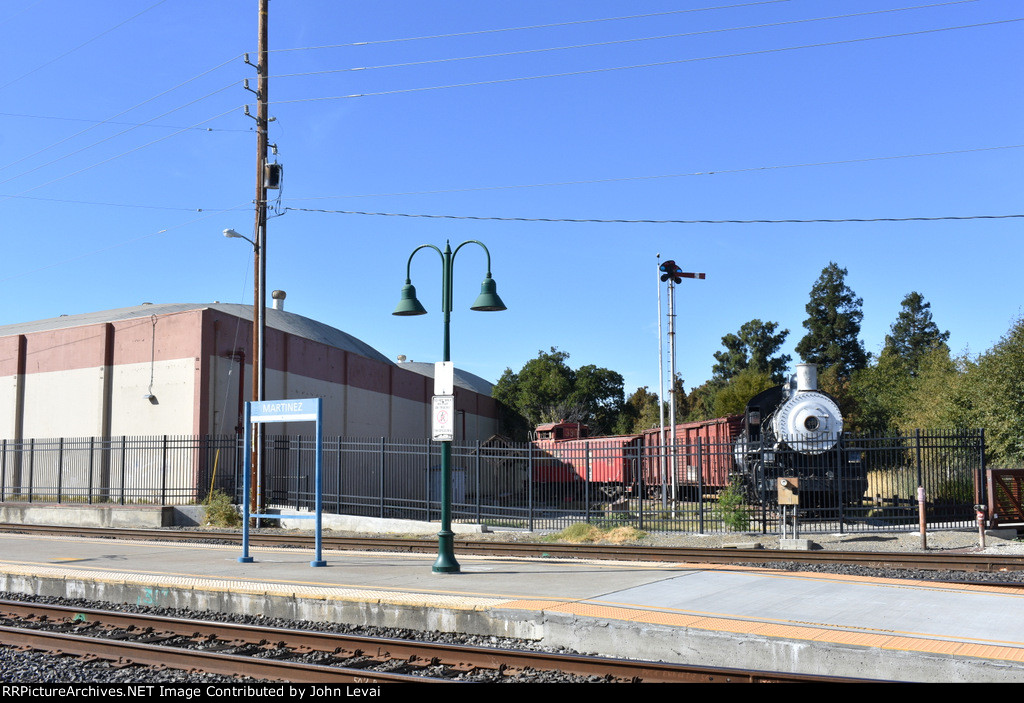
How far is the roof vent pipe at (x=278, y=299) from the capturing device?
4761 cm

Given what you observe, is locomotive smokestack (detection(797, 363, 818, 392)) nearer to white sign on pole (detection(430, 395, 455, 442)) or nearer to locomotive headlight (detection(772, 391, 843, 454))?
locomotive headlight (detection(772, 391, 843, 454))

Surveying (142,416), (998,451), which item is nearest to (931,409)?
(998,451)

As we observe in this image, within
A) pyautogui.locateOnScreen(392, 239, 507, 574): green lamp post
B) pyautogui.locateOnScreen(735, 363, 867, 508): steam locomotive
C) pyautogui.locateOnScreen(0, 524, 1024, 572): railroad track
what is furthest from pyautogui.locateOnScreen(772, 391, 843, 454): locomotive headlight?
pyautogui.locateOnScreen(392, 239, 507, 574): green lamp post

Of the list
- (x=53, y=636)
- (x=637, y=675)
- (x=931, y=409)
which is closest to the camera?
(x=637, y=675)

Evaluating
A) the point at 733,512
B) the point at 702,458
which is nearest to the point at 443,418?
the point at 733,512

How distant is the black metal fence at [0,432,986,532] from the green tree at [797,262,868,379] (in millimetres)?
46554

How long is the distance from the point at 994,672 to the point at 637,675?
8.47 feet

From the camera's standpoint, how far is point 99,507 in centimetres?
2458

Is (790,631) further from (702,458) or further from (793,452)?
(702,458)

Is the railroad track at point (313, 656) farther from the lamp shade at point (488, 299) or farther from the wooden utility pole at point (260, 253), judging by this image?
the wooden utility pole at point (260, 253)

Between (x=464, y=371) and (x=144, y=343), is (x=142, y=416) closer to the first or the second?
(x=144, y=343)

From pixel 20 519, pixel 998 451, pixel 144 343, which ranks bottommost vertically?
pixel 20 519

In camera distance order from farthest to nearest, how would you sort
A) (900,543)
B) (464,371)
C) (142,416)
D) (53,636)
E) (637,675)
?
(464,371)
(142,416)
(900,543)
(53,636)
(637,675)

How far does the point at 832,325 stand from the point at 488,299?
7046 cm
